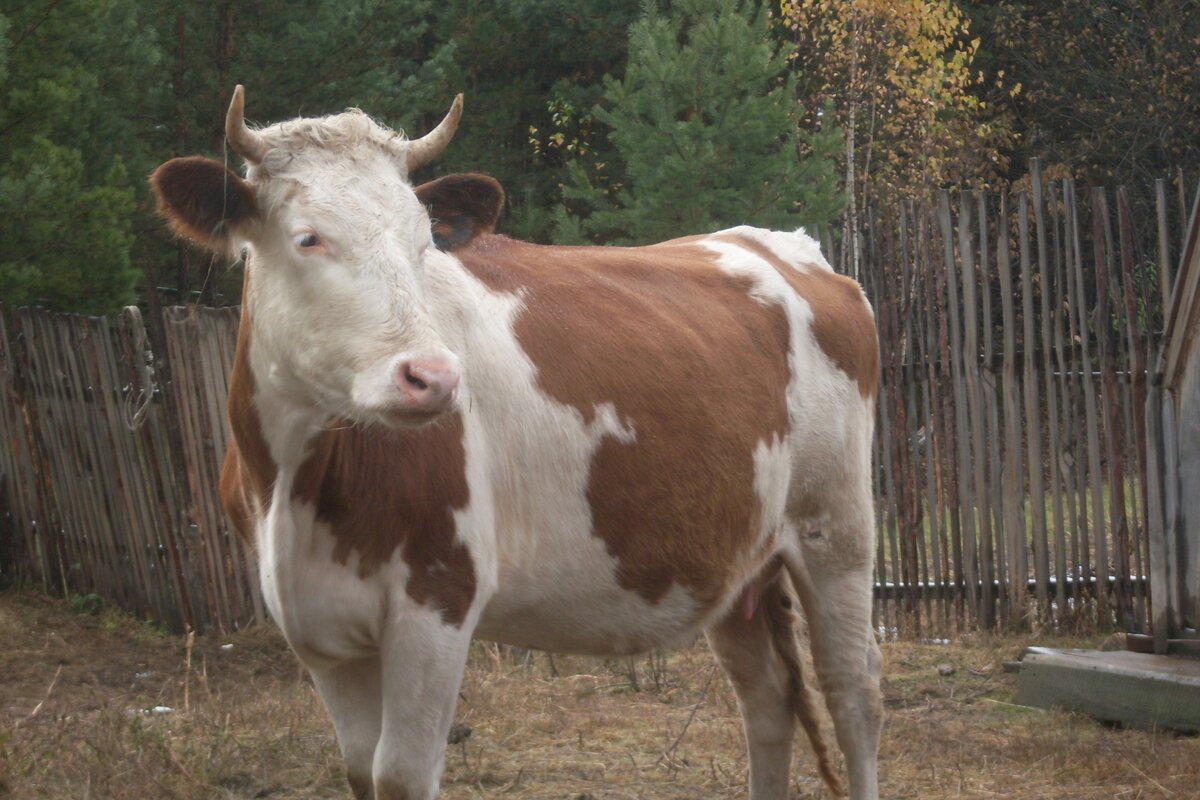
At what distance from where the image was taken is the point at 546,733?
5801mm

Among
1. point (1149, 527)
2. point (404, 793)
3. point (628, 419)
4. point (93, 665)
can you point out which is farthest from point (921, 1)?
point (404, 793)

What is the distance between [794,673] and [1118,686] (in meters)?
1.70

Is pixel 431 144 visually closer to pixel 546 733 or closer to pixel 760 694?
pixel 760 694

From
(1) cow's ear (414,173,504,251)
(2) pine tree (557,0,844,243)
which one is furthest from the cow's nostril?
(2) pine tree (557,0,844,243)

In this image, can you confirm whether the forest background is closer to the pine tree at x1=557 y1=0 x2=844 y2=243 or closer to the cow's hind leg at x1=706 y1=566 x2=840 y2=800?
the pine tree at x1=557 y1=0 x2=844 y2=243

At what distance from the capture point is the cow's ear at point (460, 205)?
376cm

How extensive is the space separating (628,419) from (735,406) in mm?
499

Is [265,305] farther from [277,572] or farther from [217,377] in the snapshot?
[217,377]

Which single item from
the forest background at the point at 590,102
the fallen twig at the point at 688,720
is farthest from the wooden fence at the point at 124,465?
the fallen twig at the point at 688,720

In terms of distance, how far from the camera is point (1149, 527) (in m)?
6.31

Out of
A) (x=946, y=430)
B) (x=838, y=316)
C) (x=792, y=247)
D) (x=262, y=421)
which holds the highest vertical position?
(x=792, y=247)

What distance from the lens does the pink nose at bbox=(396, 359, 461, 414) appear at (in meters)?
2.98

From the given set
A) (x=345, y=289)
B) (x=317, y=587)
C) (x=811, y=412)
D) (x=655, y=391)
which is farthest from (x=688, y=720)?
(x=345, y=289)

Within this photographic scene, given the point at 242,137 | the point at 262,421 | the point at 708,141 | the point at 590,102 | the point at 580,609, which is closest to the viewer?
the point at 242,137
